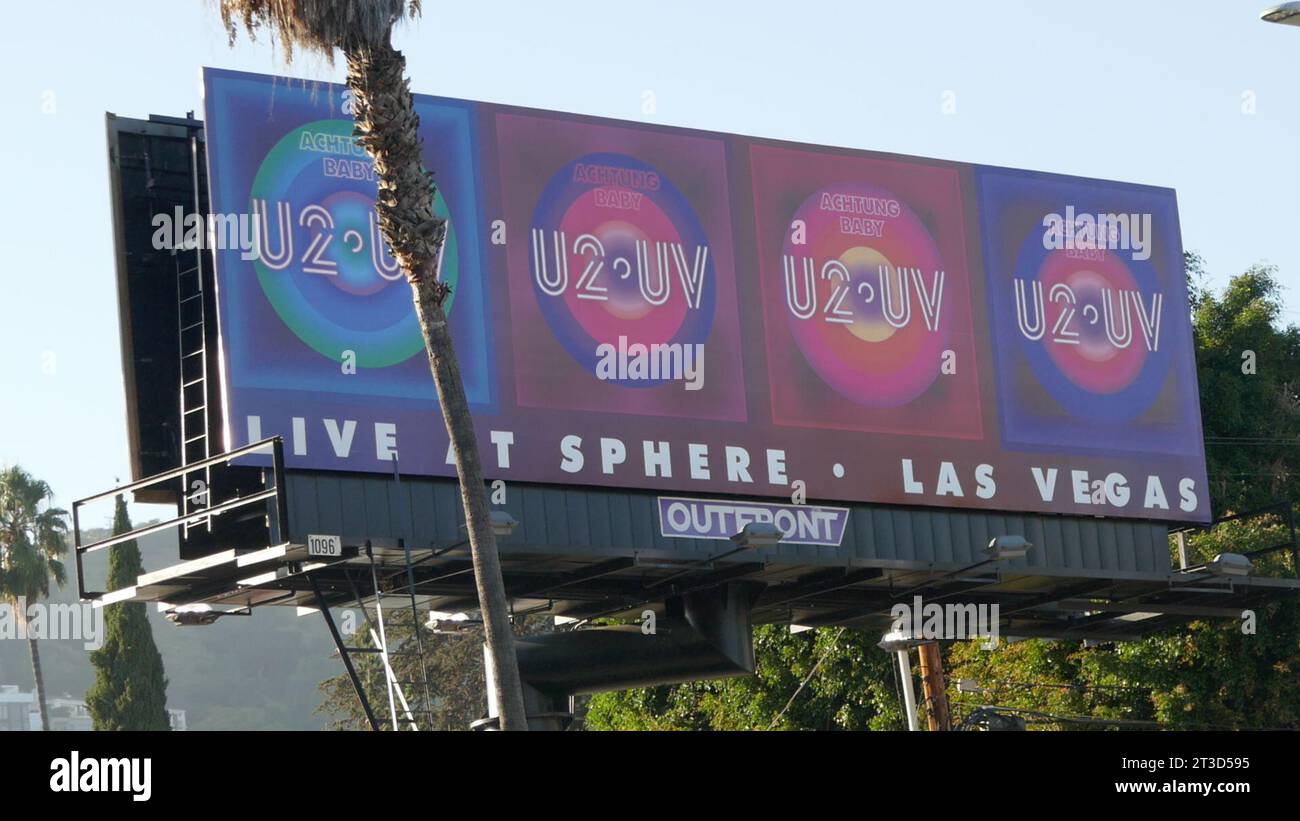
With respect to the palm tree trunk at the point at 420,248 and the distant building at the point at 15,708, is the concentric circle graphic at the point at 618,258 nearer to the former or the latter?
the palm tree trunk at the point at 420,248

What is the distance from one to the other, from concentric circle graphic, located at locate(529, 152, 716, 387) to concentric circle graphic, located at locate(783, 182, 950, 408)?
5.23 ft

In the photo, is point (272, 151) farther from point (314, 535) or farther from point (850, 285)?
point (850, 285)

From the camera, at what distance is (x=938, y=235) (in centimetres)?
2719

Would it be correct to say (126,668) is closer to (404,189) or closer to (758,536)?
(758,536)

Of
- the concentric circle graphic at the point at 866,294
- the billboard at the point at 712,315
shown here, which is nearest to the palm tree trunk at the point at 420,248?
the billboard at the point at 712,315

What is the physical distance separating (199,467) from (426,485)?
9.71 feet

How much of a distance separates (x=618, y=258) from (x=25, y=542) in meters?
51.2

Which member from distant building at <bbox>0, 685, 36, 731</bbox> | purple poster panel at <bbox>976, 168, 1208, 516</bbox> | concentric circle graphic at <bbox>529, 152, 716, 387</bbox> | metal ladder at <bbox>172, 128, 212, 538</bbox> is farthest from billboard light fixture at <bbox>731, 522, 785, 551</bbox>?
distant building at <bbox>0, 685, 36, 731</bbox>

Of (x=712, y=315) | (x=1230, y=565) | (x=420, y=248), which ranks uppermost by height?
(x=420, y=248)

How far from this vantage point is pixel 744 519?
24.8 m

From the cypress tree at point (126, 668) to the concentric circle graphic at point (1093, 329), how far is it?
39.9 m

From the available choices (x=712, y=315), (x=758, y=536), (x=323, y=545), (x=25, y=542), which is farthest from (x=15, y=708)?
(x=323, y=545)
